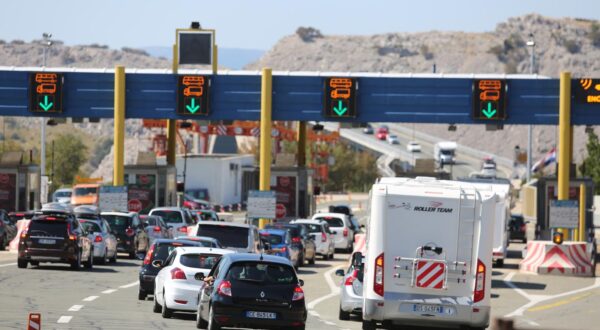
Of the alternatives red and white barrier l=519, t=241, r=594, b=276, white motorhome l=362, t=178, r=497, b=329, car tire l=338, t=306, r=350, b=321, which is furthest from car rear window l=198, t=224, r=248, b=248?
white motorhome l=362, t=178, r=497, b=329

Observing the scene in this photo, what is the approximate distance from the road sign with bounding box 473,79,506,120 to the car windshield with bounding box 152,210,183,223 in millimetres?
10830

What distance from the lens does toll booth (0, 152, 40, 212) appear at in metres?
57.7

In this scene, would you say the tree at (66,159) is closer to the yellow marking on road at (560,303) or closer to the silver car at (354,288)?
the yellow marking on road at (560,303)

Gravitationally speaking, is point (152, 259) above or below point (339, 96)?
below

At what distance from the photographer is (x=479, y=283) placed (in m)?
22.2

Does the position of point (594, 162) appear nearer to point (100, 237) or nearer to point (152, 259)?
point (100, 237)

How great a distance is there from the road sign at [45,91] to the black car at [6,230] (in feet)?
16.5

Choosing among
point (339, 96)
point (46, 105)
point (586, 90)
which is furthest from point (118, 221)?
point (586, 90)

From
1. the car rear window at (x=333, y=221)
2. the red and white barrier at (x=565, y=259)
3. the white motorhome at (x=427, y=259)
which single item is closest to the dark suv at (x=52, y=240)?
the red and white barrier at (x=565, y=259)

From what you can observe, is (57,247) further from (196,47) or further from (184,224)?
(196,47)

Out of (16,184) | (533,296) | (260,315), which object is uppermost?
(16,184)

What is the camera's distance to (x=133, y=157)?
6870 inches

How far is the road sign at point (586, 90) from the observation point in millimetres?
50688

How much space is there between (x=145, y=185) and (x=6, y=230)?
9869mm
